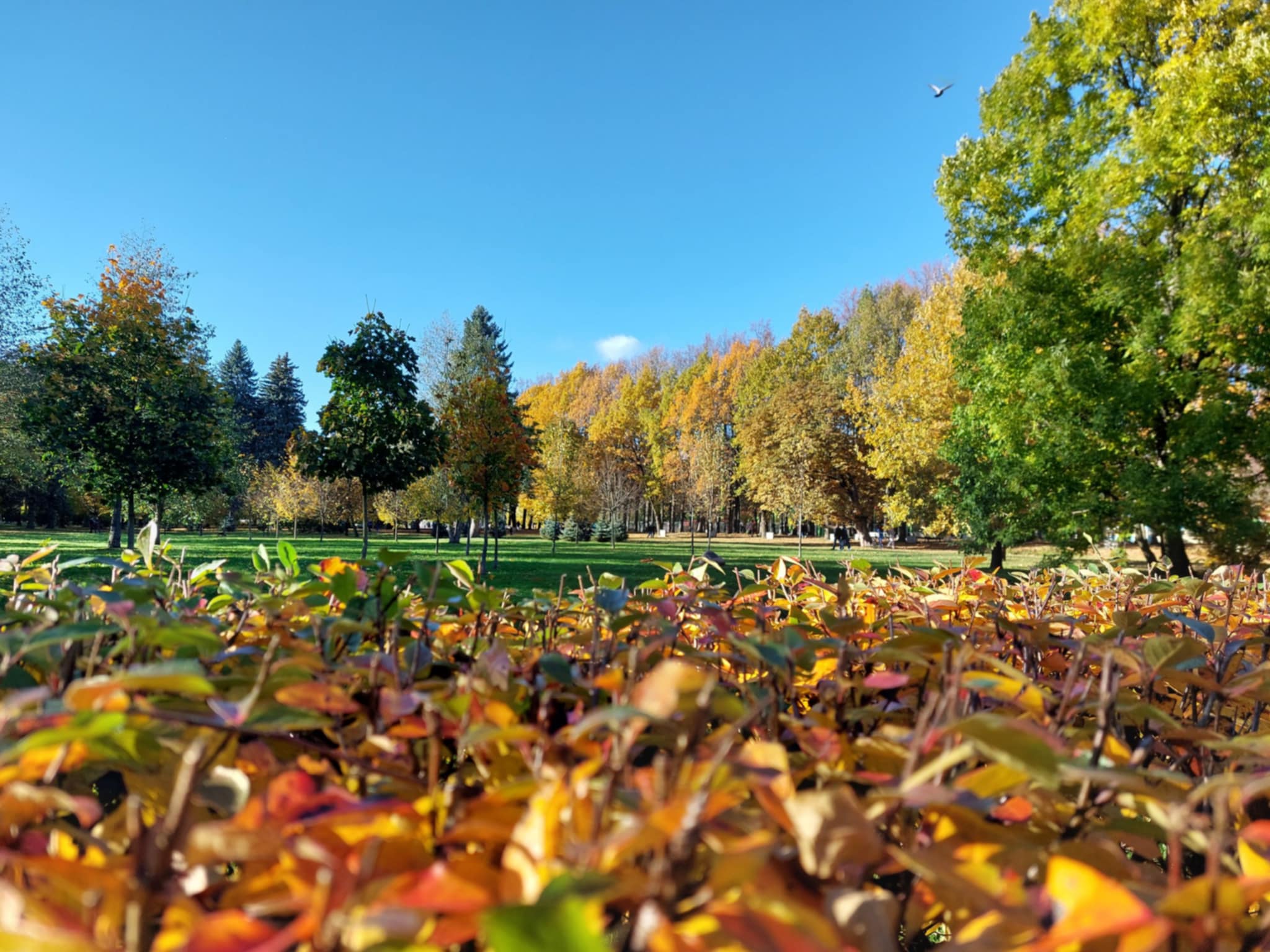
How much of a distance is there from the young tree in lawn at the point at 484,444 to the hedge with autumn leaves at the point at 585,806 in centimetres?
1343

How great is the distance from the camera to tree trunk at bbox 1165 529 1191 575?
7723mm

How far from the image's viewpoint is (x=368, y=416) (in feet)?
37.7

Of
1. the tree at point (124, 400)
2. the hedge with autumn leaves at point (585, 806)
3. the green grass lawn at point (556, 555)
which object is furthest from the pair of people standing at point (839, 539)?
the hedge with autumn leaves at point (585, 806)

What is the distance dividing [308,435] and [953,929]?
1300 cm

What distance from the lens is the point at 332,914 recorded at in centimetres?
37

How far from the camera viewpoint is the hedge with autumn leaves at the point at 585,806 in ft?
1.24

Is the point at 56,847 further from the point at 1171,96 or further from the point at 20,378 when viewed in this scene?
the point at 20,378

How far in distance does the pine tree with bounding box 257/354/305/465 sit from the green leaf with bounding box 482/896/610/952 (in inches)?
1897

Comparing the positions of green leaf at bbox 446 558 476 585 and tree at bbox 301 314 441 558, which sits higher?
tree at bbox 301 314 441 558

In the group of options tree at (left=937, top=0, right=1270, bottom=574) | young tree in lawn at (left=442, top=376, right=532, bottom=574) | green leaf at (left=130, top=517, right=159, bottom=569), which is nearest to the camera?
green leaf at (left=130, top=517, right=159, bottom=569)

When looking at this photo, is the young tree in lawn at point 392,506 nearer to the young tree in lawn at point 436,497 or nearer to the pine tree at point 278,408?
the young tree in lawn at point 436,497

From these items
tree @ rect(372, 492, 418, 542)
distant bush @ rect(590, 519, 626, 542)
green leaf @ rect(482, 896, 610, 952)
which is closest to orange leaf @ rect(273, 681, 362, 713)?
green leaf @ rect(482, 896, 610, 952)

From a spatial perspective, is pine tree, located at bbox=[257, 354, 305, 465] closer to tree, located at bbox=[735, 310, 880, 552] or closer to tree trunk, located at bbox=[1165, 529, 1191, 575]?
tree, located at bbox=[735, 310, 880, 552]

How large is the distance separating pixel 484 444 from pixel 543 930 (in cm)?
1427
